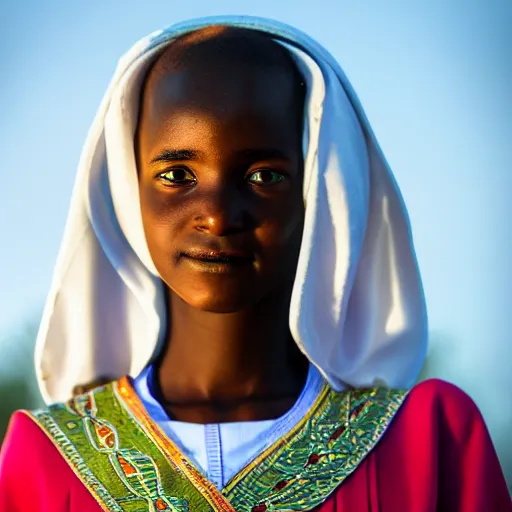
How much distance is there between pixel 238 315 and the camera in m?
3.19

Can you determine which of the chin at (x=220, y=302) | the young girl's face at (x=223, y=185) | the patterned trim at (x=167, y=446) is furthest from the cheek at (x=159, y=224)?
the patterned trim at (x=167, y=446)

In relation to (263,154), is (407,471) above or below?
below

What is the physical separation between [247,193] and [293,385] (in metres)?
0.52

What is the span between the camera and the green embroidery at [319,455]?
121 inches

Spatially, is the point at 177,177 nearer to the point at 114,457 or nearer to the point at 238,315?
the point at 238,315

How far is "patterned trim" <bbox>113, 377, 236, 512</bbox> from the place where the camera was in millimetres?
3057

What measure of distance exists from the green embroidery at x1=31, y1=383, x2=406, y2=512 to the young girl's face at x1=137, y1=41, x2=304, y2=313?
339mm

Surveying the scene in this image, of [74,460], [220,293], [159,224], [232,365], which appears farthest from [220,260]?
[74,460]

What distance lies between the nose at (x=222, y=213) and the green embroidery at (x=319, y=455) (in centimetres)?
53

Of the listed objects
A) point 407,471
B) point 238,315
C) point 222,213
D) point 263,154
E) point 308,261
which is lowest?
point 407,471

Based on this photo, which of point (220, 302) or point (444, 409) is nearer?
point (220, 302)

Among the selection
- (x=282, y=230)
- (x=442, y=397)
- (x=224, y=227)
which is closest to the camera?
(x=224, y=227)

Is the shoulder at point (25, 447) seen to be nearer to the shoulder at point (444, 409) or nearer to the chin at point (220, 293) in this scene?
the chin at point (220, 293)

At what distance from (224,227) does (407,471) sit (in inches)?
27.6
